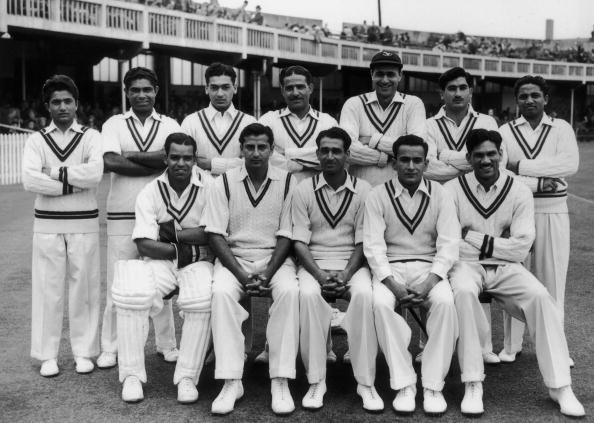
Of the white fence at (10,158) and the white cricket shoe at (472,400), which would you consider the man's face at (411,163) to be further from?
the white fence at (10,158)

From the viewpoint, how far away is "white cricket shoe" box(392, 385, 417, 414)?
4.62m

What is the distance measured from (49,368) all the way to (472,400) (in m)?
2.96

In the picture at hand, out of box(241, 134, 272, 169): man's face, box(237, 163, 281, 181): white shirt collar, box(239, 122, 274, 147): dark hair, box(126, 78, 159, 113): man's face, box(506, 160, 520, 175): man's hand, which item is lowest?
box(237, 163, 281, 181): white shirt collar

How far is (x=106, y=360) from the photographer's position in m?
5.61

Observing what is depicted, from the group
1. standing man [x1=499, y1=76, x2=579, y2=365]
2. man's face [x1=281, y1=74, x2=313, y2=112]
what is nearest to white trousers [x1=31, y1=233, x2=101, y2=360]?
man's face [x1=281, y1=74, x2=313, y2=112]

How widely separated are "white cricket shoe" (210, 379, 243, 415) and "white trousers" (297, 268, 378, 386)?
46 cm

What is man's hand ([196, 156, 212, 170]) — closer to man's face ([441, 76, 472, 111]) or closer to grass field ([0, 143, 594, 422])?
grass field ([0, 143, 594, 422])

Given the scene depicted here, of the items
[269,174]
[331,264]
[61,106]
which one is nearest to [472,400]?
[331,264]

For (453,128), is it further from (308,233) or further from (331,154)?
(308,233)

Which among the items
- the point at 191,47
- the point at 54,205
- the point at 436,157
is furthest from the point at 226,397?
the point at 191,47

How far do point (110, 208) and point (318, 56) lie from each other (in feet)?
102

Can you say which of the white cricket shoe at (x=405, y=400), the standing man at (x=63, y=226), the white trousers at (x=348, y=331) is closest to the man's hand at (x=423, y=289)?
the white trousers at (x=348, y=331)

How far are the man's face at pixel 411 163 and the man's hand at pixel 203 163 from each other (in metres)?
1.57

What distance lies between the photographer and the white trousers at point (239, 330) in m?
4.82
